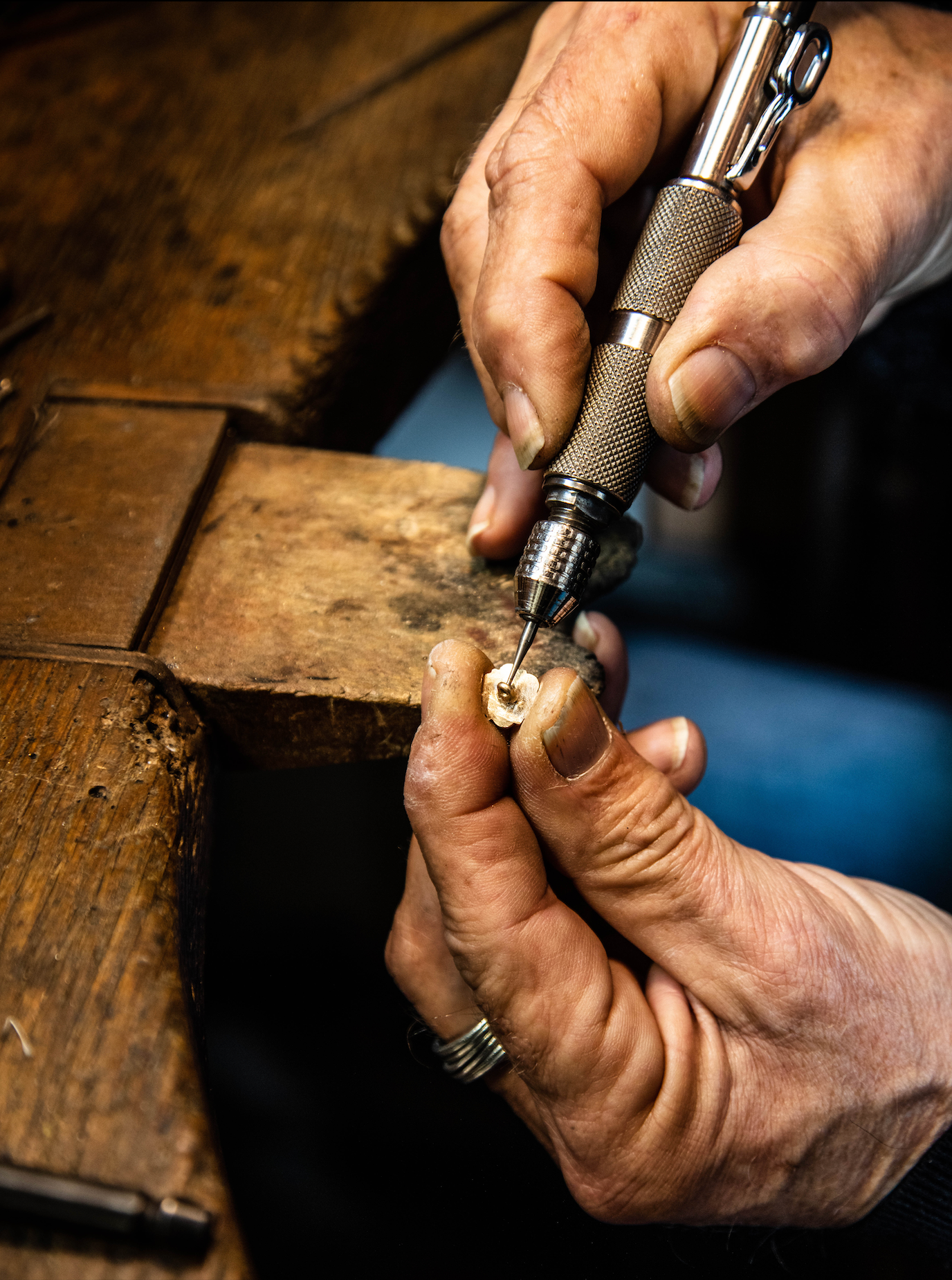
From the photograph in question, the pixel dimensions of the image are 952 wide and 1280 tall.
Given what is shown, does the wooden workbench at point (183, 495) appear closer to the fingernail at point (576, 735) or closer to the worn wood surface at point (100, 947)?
the worn wood surface at point (100, 947)

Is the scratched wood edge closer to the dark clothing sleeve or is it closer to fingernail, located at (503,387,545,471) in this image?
fingernail, located at (503,387,545,471)

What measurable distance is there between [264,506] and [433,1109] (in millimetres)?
665

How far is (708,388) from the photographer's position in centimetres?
81

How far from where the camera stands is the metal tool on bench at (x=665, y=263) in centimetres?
83

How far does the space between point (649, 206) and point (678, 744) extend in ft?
2.29

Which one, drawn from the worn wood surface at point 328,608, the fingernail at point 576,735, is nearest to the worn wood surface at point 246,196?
the worn wood surface at point 328,608

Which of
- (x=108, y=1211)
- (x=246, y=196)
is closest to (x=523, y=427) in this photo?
(x=108, y=1211)

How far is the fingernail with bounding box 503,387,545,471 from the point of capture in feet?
2.82

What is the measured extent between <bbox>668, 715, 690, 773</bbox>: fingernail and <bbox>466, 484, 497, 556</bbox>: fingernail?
0.33 meters

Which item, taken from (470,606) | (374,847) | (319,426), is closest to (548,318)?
(470,606)

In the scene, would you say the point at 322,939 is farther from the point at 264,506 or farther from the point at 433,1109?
the point at 264,506

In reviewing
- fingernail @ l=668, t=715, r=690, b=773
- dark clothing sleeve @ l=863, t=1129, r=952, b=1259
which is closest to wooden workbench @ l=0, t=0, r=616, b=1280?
fingernail @ l=668, t=715, r=690, b=773

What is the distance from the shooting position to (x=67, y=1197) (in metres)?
0.52

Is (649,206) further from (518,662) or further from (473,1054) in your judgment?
(473,1054)
